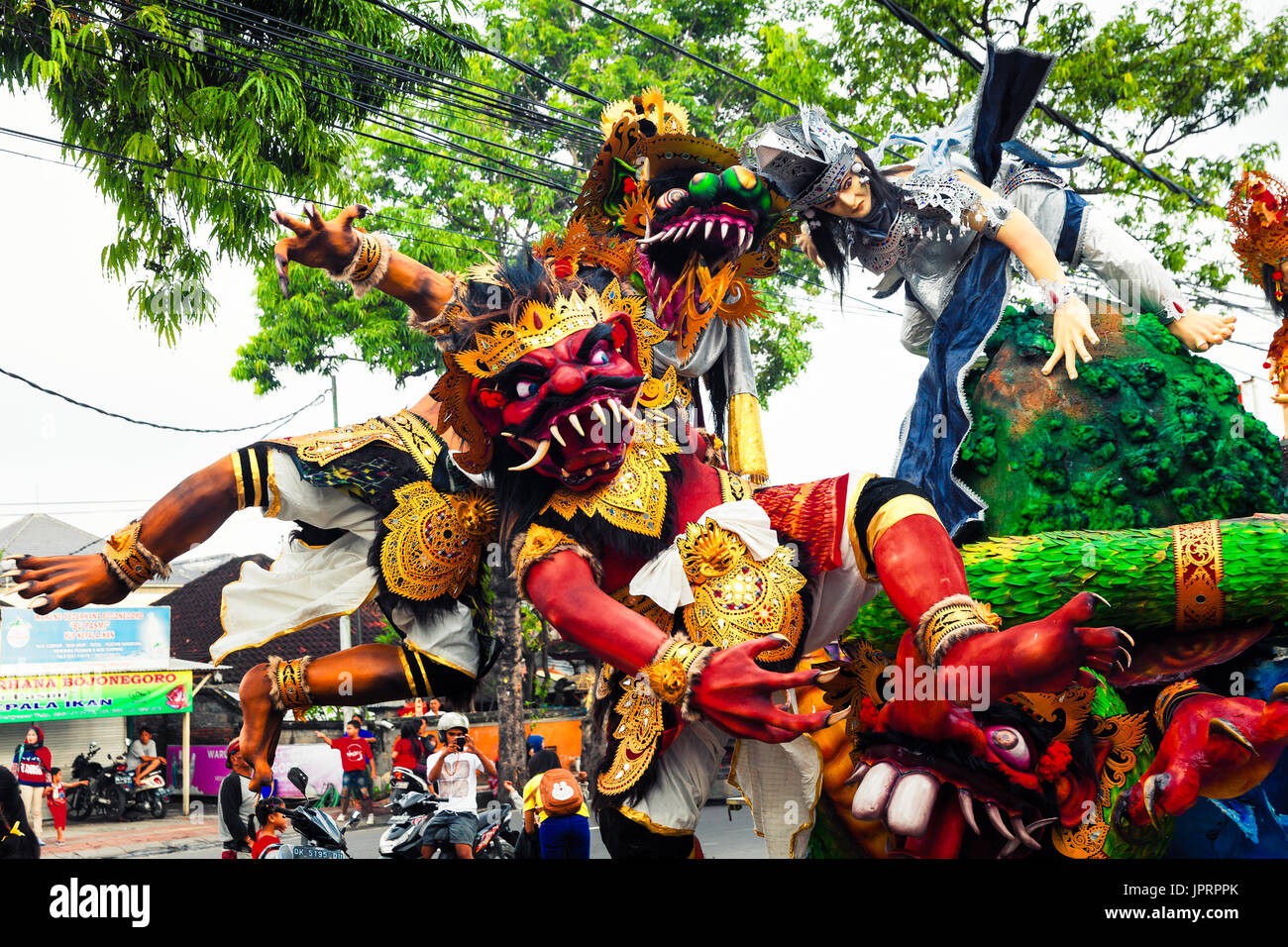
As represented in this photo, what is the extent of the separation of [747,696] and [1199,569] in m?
1.35

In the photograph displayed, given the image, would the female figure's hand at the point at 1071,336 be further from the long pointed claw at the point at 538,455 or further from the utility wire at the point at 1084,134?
the utility wire at the point at 1084,134

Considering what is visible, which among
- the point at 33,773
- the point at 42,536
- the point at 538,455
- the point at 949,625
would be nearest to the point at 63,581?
the point at 538,455

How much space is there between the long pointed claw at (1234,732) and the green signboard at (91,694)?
11.7m

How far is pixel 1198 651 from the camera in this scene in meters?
3.17

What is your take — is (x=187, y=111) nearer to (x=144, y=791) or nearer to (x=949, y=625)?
(x=949, y=625)

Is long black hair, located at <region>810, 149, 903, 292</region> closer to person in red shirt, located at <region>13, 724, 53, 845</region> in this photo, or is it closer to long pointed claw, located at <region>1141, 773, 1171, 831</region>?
long pointed claw, located at <region>1141, 773, 1171, 831</region>

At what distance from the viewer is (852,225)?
373cm

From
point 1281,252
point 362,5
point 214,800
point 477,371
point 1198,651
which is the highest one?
point 362,5

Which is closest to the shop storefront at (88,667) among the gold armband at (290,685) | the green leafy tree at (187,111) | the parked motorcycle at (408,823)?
the green leafy tree at (187,111)

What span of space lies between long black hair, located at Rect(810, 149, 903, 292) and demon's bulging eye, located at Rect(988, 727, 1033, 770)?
5.17 feet
